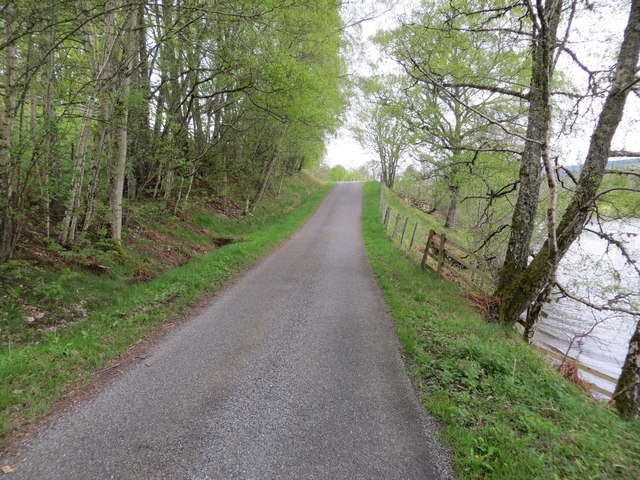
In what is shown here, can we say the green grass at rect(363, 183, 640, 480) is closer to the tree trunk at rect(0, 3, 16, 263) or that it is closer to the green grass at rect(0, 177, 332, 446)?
the green grass at rect(0, 177, 332, 446)

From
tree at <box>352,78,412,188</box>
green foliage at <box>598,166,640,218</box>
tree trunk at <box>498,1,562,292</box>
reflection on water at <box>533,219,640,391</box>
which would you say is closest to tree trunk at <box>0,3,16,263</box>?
tree trunk at <box>498,1,562,292</box>

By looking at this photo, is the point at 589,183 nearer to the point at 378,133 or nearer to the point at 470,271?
the point at 470,271

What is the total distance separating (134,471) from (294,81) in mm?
7930

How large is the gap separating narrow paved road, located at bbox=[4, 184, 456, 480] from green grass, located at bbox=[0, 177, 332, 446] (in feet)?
1.64

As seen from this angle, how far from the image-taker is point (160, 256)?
8477 millimetres

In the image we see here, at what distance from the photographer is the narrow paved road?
8.48 ft

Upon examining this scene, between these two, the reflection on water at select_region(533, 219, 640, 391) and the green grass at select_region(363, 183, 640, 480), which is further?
the reflection on water at select_region(533, 219, 640, 391)

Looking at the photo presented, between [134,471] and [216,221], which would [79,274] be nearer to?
[134,471]

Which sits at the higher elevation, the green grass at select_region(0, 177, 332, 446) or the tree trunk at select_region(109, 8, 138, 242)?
the tree trunk at select_region(109, 8, 138, 242)

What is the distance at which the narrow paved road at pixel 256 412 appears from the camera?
2584mm

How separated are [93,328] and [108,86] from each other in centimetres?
485

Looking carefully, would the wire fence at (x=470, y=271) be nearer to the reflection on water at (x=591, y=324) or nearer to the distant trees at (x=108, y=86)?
the reflection on water at (x=591, y=324)

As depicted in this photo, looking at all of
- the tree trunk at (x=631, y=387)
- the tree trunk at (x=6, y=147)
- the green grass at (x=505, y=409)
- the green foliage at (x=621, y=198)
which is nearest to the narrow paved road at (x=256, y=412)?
the green grass at (x=505, y=409)

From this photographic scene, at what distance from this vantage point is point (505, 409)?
3.32 meters
